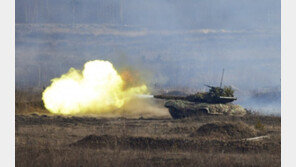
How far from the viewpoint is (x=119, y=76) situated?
136ft

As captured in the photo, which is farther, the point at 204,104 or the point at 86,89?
the point at 86,89

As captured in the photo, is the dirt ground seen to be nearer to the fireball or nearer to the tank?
the tank

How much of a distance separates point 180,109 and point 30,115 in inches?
417

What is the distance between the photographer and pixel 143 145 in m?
23.6

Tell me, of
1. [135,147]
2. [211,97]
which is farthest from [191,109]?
[135,147]

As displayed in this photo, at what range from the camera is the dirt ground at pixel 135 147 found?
19180 mm

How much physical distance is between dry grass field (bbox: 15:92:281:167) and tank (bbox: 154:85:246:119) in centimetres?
175

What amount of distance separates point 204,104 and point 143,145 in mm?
13915

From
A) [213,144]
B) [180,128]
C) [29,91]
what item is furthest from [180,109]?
[29,91]

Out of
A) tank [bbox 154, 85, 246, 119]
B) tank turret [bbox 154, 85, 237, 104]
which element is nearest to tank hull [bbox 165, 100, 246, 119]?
tank [bbox 154, 85, 246, 119]

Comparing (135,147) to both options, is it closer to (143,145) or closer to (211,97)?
(143,145)

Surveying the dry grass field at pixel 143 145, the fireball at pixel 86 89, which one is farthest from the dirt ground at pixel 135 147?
the fireball at pixel 86 89

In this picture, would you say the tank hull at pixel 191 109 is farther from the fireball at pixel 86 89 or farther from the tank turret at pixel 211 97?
the fireball at pixel 86 89

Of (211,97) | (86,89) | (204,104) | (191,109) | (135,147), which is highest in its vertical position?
(86,89)
